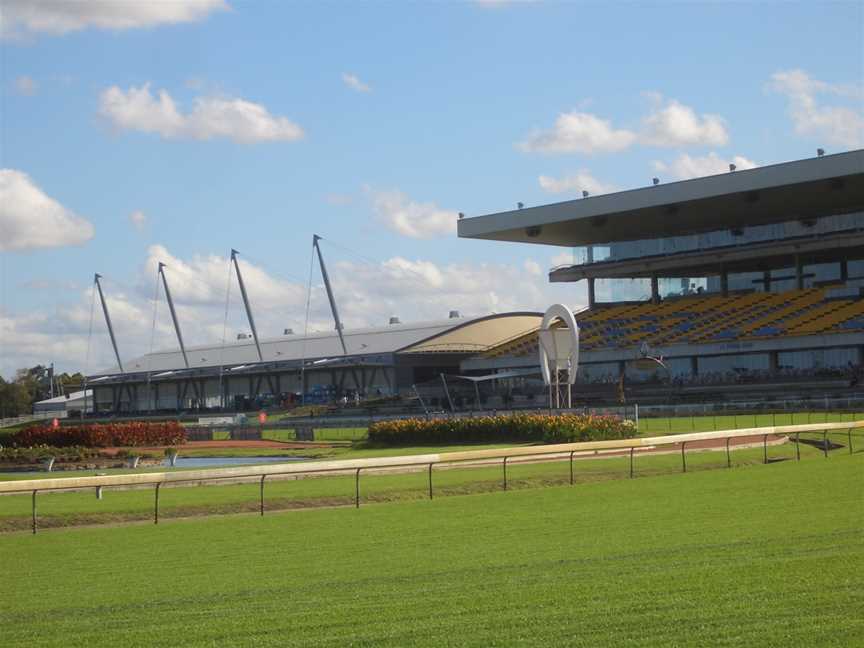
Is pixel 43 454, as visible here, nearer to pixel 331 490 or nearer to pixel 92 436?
pixel 92 436

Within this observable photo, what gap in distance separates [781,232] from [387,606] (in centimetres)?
6251

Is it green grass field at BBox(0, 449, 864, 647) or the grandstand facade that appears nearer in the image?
green grass field at BBox(0, 449, 864, 647)

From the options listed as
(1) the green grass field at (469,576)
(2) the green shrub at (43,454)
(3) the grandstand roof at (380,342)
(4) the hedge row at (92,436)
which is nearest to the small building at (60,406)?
(3) the grandstand roof at (380,342)

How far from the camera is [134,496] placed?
76.7 feet

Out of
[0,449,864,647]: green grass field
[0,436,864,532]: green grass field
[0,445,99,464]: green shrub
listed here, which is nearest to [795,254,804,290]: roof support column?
[0,436,864,532]: green grass field

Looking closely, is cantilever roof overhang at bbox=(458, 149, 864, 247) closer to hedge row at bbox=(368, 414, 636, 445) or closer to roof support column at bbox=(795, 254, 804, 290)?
roof support column at bbox=(795, 254, 804, 290)

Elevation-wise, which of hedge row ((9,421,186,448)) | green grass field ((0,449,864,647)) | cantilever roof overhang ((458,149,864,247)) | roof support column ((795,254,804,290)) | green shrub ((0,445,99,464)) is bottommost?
green grass field ((0,449,864,647))

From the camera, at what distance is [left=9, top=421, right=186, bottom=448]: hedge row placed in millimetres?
45094

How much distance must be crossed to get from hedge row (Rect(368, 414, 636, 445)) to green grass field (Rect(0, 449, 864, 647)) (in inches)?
692

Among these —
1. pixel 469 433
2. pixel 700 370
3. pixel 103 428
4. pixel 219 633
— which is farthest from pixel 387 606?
pixel 700 370

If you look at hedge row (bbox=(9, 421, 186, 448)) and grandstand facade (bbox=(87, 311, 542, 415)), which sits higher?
grandstand facade (bbox=(87, 311, 542, 415))

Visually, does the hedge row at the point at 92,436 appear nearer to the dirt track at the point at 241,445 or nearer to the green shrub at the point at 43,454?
the dirt track at the point at 241,445

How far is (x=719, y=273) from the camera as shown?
75.9 m

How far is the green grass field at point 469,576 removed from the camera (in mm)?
8766
